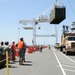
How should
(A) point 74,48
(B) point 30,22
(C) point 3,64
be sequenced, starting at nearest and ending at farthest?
(C) point 3,64 < (A) point 74,48 < (B) point 30,22

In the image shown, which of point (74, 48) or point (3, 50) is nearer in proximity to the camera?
point (3, 50)

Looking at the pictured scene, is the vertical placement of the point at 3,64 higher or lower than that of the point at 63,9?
lower

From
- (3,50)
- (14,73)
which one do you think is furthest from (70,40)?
(14,73)

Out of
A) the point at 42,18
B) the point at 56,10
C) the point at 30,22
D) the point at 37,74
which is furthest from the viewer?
the point at 30,22

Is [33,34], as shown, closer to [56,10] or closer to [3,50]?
[56,10]

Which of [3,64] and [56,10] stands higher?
[56,10]

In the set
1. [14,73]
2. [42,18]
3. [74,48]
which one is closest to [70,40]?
[74,48]

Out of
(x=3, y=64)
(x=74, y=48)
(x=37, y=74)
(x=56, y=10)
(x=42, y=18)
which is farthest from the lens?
(x=42, y=18)

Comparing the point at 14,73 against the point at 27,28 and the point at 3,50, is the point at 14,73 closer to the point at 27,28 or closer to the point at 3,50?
the point at 3,50

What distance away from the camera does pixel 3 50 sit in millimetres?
20078

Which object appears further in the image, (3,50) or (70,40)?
(70,40)

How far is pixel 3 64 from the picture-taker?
19500 millimetres

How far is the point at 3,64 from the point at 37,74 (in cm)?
462

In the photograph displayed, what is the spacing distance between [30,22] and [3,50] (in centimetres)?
8819
